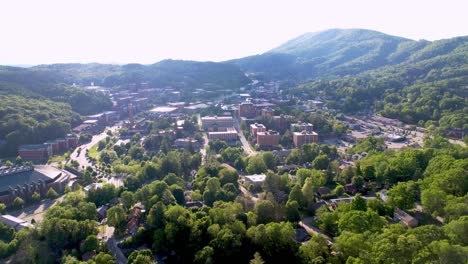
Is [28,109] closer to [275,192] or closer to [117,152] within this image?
[117,152]

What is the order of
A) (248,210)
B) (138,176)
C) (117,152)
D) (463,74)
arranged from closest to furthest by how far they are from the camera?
1. (248,210)
2. (138,176)
3. (117,152)
4. (463,74)

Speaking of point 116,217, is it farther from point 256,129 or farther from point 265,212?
point 256,129

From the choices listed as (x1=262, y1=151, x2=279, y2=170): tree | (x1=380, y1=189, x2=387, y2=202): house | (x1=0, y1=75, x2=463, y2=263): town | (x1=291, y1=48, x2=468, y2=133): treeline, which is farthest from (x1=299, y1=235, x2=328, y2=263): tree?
(x1=291, y1=48, x2=468, y2=133): treeline

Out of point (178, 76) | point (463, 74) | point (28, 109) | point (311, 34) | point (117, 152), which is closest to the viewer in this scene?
point (117, 152)

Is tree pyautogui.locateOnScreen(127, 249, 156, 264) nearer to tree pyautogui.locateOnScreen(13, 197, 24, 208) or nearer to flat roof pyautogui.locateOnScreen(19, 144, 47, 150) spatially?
tree pyautogui.locateOnScreen(13, 197, 24, 208)

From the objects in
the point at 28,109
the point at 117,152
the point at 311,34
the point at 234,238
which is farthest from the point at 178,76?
the point at 311,34

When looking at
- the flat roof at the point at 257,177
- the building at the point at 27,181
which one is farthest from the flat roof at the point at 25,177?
the flat roof at the point at 257,177
